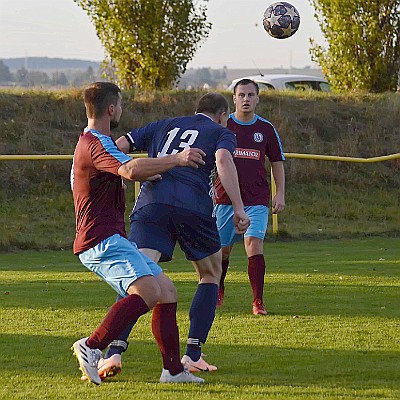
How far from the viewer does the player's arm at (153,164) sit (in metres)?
6.05

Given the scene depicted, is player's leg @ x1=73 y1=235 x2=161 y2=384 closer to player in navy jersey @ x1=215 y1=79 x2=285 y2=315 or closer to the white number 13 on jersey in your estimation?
the white number 13 on jersey

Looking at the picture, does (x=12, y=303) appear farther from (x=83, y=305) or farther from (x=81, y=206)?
(x=81, y=206)

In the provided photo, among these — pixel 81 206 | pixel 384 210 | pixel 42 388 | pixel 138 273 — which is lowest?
pixel 384 210

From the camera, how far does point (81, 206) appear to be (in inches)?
255

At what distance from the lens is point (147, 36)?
22.9 meters

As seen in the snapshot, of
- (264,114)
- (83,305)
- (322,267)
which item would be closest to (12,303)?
(83,305)

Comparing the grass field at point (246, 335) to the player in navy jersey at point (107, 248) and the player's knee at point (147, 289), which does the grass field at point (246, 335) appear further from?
the player's knee at point (147, 289)

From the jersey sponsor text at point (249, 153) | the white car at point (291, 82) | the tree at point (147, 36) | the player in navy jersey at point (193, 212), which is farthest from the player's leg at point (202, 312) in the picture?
the white car at point (291, 82)

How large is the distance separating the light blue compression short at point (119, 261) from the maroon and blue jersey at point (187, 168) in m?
0.75

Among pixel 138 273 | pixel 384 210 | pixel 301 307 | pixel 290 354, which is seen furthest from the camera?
pixel 384 210

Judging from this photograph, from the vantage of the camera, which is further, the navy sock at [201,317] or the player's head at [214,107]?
the player's head at [214,107]

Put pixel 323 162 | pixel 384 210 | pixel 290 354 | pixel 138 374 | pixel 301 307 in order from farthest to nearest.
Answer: pixel 323 162
pixel 384 210
pixel 301 307
pixel 290 354
pixel 138 374

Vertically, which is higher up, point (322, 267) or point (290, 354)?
point (290, 354)

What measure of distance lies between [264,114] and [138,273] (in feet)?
56.0
